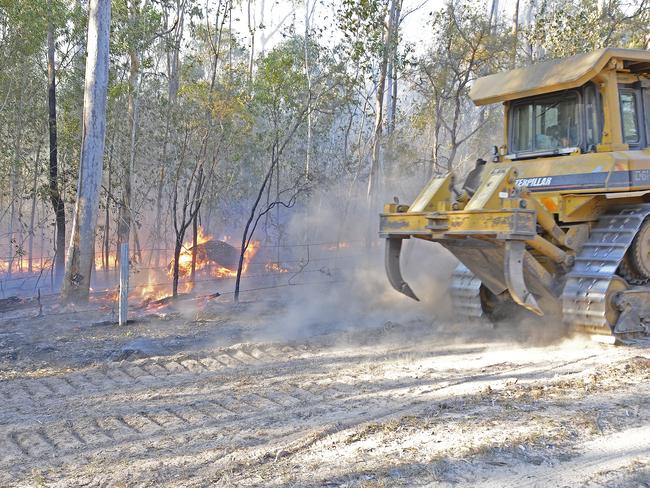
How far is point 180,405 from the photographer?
569 cm

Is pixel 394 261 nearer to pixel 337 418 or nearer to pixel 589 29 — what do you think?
pixel 337 418

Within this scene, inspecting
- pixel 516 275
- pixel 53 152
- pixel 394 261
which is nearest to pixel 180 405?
pixel 516 275

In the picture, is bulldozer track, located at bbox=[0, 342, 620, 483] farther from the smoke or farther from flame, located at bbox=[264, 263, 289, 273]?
flame, located at bbox=[264, 263, 289, 273]

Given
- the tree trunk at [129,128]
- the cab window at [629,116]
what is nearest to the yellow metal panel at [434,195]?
the cab window at [629,116]

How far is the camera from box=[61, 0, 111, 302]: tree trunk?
13.1 m

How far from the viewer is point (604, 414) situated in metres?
5.11

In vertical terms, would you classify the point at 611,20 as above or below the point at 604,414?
above

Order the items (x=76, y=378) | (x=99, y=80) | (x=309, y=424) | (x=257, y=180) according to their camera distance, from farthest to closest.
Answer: (x=257, y=180) → (x=99, y=80) → (x=76, y=378) → (x=309, y=424)

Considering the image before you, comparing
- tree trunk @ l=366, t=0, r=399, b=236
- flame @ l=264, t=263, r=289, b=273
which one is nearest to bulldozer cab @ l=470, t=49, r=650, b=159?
tree trunk @ l=366, t=0, r=399, b=236

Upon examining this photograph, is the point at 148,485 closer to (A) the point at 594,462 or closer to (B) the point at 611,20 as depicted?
(A) the point at 594,462

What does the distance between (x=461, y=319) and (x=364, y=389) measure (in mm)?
3426

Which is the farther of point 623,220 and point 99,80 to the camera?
point 99,80

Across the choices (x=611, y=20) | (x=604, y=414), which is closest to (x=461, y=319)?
(x=604, y=414)

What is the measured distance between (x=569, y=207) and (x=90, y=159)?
955 centimetres
